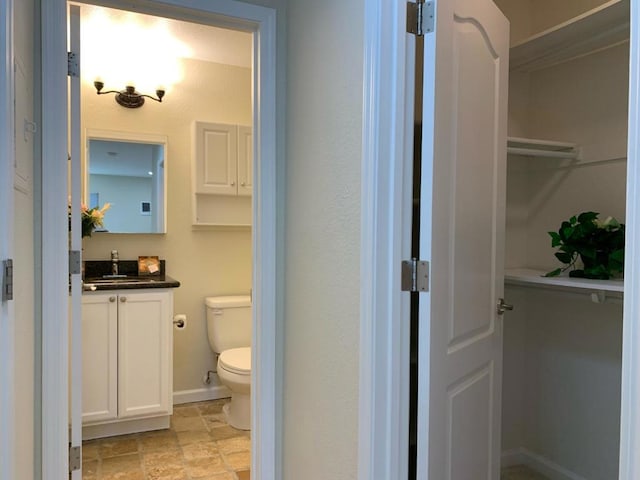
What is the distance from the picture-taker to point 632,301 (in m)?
0.70

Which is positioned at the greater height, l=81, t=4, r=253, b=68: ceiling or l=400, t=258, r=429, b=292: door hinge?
l=81, t=4, r=253, b=68: ceiling

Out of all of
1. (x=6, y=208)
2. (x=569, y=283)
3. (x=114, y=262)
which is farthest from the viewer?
(x=114, y=262)

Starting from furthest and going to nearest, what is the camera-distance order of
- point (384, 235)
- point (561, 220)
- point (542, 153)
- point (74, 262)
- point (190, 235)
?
point (190, 235) → point (561, 220) → point (542, 153) → point (74, 262) → point (384, 235)

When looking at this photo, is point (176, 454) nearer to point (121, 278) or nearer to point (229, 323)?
point (229, 323)

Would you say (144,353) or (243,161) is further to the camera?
(243,161)

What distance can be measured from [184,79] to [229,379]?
209cm

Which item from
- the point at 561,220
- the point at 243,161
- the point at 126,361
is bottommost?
the point at 126,361

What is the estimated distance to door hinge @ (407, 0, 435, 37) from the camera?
4.22ft

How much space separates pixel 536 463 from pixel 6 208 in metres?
2.53

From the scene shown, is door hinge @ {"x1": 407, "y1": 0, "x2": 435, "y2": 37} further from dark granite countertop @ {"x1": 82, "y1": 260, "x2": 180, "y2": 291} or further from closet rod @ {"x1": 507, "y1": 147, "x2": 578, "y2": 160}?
dark granite countertop @ {"x1": 82, "y1": 260, "x2": 180, "y2": 291}

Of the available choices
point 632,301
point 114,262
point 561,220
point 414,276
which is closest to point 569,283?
point 561,220

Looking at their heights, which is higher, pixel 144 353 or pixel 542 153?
pixel 542 153

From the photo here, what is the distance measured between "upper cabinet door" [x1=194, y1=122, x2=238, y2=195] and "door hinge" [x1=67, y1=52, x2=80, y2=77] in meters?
1.62

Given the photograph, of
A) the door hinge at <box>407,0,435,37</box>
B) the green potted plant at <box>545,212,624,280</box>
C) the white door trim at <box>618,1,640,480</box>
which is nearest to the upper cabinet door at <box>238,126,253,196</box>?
the green potted plant at <box>545,212,624,280</box>
